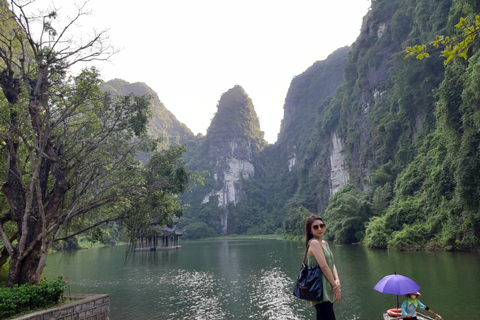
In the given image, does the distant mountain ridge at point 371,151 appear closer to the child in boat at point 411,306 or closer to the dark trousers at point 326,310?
the child in boat at point 411,306

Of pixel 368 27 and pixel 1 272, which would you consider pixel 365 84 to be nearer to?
pixel 368 27

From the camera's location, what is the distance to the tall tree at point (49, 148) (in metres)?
9.33

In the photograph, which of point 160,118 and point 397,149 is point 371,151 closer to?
point 397,149

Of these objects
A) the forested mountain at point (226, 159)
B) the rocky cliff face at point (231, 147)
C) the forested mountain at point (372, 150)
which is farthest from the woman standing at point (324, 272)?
the rocky cliff face at point (231, 147)

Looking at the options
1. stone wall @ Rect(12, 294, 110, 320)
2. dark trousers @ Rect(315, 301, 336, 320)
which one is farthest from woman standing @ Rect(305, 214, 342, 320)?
stone wall @ Rect(12, 294, 110, 320)

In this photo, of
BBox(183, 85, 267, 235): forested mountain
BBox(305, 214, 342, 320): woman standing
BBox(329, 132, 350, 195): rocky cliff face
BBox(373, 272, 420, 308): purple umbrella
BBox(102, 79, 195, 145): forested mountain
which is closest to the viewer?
BBox(305, 214, 342, 320): woman standing

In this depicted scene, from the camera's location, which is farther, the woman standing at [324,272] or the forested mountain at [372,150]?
the forested mountain at [372,150]

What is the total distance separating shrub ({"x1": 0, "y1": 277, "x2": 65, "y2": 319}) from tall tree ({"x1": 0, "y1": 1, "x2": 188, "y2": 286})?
93 cm

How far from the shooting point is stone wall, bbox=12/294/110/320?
301 inches

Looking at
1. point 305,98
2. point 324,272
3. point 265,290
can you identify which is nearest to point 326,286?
point 324,272

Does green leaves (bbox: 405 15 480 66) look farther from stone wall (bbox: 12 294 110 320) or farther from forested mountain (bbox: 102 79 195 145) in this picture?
forested mountain (bbox: 102 79 195 145)

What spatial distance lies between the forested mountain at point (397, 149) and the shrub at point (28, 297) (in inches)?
858

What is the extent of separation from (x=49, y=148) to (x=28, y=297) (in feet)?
14.0

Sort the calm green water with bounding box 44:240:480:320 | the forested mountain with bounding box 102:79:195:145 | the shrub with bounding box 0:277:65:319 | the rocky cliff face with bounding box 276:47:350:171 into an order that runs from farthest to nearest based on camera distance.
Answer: the forested mountain with bounding box 102:79:195:145
the rocky cliff face with bounding box 276:47:350:171
the calm green water with bounding box 44:240:480:320
the shrub with bounding box 0:277:65:319
